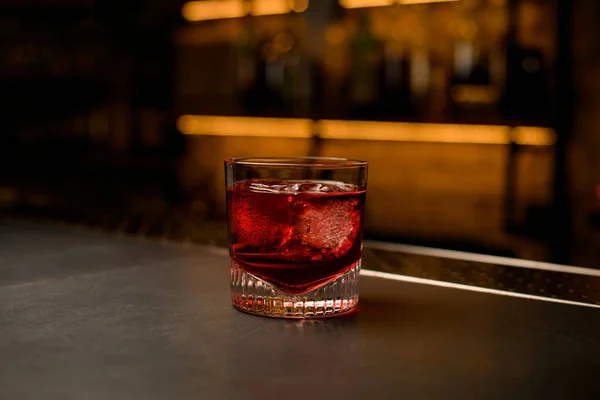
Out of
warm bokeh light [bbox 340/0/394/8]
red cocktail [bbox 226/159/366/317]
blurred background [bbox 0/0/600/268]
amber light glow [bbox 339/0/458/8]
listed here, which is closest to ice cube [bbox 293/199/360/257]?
red cocktail [bbox 226/159/366/317]

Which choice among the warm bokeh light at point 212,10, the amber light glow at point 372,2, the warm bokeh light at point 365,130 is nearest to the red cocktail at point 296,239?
the warm bokeh light at point 365,130

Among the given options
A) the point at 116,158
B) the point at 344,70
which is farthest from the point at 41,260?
the point at 116,158

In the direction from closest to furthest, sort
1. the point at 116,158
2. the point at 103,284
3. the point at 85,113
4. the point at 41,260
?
the point at 103,284
the point at 41,260
the point at 116,158
the point at 85,113

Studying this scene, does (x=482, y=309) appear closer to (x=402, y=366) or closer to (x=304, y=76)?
(x=402, y=366)

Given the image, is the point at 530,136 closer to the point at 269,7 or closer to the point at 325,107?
the point at 325,107

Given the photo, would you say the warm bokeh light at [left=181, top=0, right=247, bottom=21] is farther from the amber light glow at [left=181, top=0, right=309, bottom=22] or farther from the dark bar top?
the dark bar top

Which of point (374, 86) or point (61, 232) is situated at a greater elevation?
point (374, 86)
